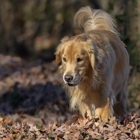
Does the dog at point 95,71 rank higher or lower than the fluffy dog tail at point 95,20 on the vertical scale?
lower

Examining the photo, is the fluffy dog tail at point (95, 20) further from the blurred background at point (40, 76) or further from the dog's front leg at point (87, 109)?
the dog's front leg at point (87, 109)

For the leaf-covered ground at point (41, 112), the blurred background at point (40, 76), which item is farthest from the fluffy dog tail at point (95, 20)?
the leaf-covered ground at point (41, 112)

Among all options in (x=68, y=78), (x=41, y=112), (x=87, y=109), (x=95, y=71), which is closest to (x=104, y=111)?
(x=87, y=109)

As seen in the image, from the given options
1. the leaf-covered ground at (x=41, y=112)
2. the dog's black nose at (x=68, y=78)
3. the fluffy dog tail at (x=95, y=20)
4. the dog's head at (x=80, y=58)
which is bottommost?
the leaf-covered ground at (x=41, y=112)

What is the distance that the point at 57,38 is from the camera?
96.0ft

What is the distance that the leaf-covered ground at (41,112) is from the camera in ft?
25.0

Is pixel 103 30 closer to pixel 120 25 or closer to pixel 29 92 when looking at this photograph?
pixel 120 25

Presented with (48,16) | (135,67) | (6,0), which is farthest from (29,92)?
(48,16)

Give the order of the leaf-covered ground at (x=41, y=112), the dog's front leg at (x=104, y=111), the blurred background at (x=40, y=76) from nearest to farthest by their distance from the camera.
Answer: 1. the leaf-covered ground at (x=41, y=112)
2. the dog's front leg at (x=104, y=111)
3. the blurred background at (x=40, y=76)

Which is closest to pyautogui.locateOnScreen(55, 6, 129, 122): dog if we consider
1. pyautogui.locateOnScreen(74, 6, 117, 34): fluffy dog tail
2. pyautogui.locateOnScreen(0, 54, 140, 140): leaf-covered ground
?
pyautogui.locateOnScreen(74, 6, 117, 34): fluffy dog tail

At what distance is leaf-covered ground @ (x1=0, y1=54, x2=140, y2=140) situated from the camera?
25.0ft

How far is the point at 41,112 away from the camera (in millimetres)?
12117

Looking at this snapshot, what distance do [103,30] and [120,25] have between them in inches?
123

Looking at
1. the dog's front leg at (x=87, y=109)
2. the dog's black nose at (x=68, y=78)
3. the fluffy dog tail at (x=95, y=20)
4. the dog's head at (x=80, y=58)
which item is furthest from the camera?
the fluffy dog tail at (x=95, y=20)
